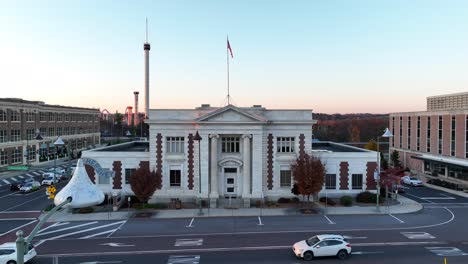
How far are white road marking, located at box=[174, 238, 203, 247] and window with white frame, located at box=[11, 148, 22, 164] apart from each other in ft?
192

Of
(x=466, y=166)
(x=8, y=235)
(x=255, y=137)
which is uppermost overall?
(x=255, y=137)

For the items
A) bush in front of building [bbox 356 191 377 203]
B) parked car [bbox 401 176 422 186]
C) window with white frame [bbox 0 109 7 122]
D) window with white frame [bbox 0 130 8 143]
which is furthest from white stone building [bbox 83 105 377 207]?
window with white frame [bbox 0 109 7 122]

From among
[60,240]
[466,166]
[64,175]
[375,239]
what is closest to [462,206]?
[466,166]

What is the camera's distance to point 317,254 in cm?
2366

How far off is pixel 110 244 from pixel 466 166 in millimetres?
50384

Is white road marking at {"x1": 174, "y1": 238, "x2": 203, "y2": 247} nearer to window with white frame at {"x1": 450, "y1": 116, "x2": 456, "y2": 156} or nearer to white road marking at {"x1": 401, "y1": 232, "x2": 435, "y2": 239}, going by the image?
white road marking at {"x1": 401, "y1": 232, "x2": 435, "y2": 239}

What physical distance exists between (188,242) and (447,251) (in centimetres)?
1900

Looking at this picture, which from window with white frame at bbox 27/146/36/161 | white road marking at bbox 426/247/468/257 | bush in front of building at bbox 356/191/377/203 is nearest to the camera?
white road marking at bbox 426/247/468/257

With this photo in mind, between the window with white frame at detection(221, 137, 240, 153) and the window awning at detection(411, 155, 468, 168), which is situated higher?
the window with white frame at detection(221, 137, 240, 153)

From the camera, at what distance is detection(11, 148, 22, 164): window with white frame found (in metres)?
70.9

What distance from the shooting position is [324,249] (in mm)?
23688

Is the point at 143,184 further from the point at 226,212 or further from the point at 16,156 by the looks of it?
the point at 16,156

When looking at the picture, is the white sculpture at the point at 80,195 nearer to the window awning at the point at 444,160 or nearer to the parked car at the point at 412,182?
the parked car at the point at 412,182

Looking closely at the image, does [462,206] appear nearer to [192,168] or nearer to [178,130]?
[192,168]
